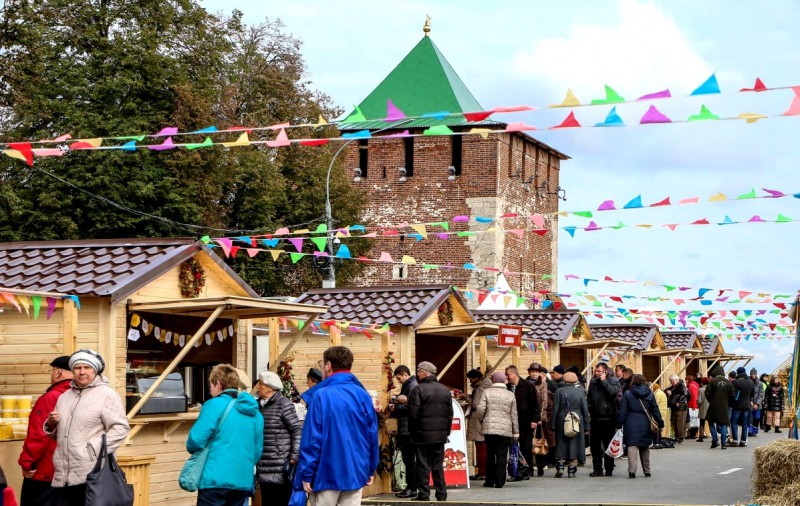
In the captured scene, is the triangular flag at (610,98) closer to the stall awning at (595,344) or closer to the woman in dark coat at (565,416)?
the woman in dark coat at (565,416)

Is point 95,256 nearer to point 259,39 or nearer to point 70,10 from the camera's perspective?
point 70,10

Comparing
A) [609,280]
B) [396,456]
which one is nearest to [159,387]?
[396,456]

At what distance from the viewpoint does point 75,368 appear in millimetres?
9641

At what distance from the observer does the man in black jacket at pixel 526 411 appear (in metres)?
19.6

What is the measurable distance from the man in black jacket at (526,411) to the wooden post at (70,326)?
865 centimetres

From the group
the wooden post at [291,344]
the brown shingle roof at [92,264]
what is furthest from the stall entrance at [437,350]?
the brown shingle roof at [92,264]

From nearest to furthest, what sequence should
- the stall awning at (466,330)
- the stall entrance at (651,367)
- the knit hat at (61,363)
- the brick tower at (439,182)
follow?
the knit hat at (61,363), the stall awning at (466,330), the stall entrance at (651,367), the brick tower at (439,182)

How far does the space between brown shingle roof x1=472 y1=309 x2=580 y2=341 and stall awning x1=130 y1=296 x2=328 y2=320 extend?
12.2 meters

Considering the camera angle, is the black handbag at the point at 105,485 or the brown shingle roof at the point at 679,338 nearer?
the black handbag at the point at 105,485

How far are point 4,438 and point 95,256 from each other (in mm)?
2712

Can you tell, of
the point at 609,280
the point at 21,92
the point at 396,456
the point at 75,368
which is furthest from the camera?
the point at 21,92

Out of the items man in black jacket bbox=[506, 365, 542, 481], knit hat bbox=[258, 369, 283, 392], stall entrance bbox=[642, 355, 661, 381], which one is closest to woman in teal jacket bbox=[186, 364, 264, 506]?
knit hat bbox=[258, 369, 283, 392]

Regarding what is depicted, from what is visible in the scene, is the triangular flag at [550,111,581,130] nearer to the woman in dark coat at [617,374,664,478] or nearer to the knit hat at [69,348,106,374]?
the knit hat at [69,348,106,374]

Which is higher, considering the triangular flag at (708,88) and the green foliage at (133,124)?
the green foliage at (133,124)
